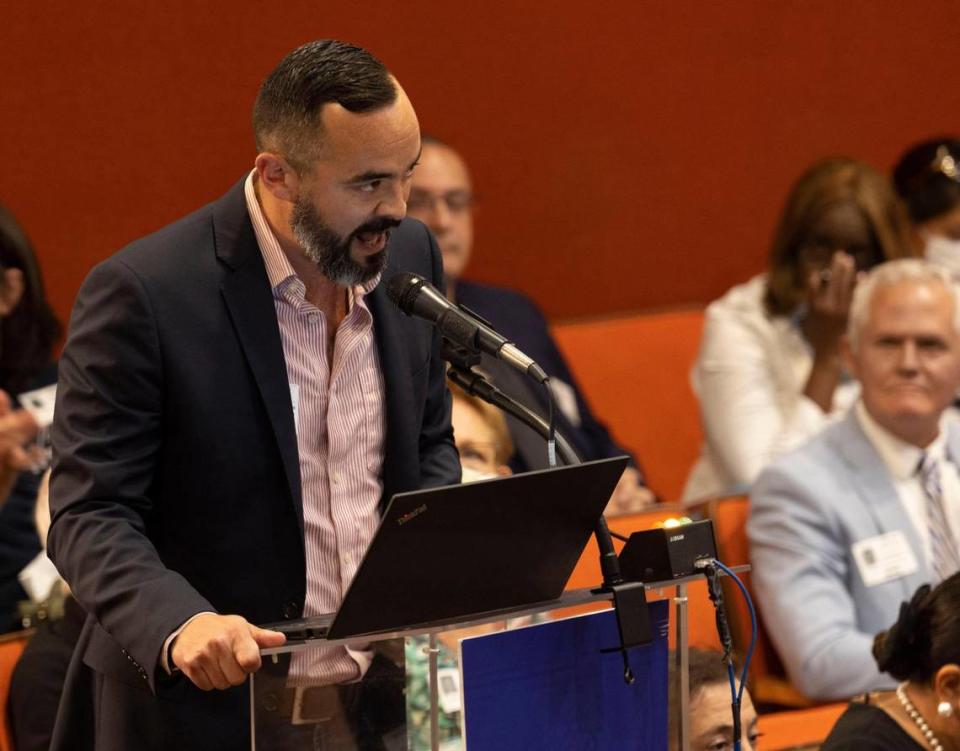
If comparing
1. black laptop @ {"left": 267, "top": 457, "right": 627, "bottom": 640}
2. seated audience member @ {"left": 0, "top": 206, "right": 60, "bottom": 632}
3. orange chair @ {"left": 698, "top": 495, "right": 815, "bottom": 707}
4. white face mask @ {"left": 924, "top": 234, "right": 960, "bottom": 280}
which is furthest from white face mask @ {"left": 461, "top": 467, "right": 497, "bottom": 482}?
white face mask @ {"left": 924, "top": 234, "right": 960, "bottom": 280}

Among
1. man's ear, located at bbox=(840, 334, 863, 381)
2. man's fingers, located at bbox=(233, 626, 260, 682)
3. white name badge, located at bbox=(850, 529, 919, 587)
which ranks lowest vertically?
white name badge, located at bbox=(850, 529, 919, 587)

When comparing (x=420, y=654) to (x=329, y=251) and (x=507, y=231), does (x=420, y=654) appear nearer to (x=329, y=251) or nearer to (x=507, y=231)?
(x=329, y=251)

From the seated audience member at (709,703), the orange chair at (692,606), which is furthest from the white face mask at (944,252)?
the seated audience member at (709,703)

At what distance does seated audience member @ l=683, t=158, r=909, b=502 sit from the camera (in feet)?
12.7

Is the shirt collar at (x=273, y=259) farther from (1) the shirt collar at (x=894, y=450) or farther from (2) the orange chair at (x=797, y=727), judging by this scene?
(1) the shirt collar at (x=894, y=450)

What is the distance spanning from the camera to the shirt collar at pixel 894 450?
3.19 m

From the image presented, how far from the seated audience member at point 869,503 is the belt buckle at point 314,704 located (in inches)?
64.6

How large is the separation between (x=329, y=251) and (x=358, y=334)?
18 cm

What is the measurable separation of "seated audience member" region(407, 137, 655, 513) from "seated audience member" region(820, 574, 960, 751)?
1.29 meters

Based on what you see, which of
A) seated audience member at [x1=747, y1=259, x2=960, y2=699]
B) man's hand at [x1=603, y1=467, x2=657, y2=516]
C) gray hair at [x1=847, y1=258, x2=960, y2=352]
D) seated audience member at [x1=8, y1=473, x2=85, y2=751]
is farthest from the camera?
man's hand at [x1=603, y1=467, x2=657, y2=516]

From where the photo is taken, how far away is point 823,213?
12.8 ft

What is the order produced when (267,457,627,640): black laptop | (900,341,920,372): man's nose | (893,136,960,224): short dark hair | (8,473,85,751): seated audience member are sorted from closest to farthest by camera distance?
(267,457,627,640): black laptop
(8,473,85,751): seated audience member
(900,341,920,372): man's nose
(893,136,960,224): short dark hair

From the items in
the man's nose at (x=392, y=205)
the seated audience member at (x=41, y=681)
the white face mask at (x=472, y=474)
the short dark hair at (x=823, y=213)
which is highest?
A: the man's nose at (x=392, y=205)

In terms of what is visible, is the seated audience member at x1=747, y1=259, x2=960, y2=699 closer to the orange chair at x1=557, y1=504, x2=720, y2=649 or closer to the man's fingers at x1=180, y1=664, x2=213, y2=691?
the orange chair at x1=557, y1=504, x2=720, y2=649
